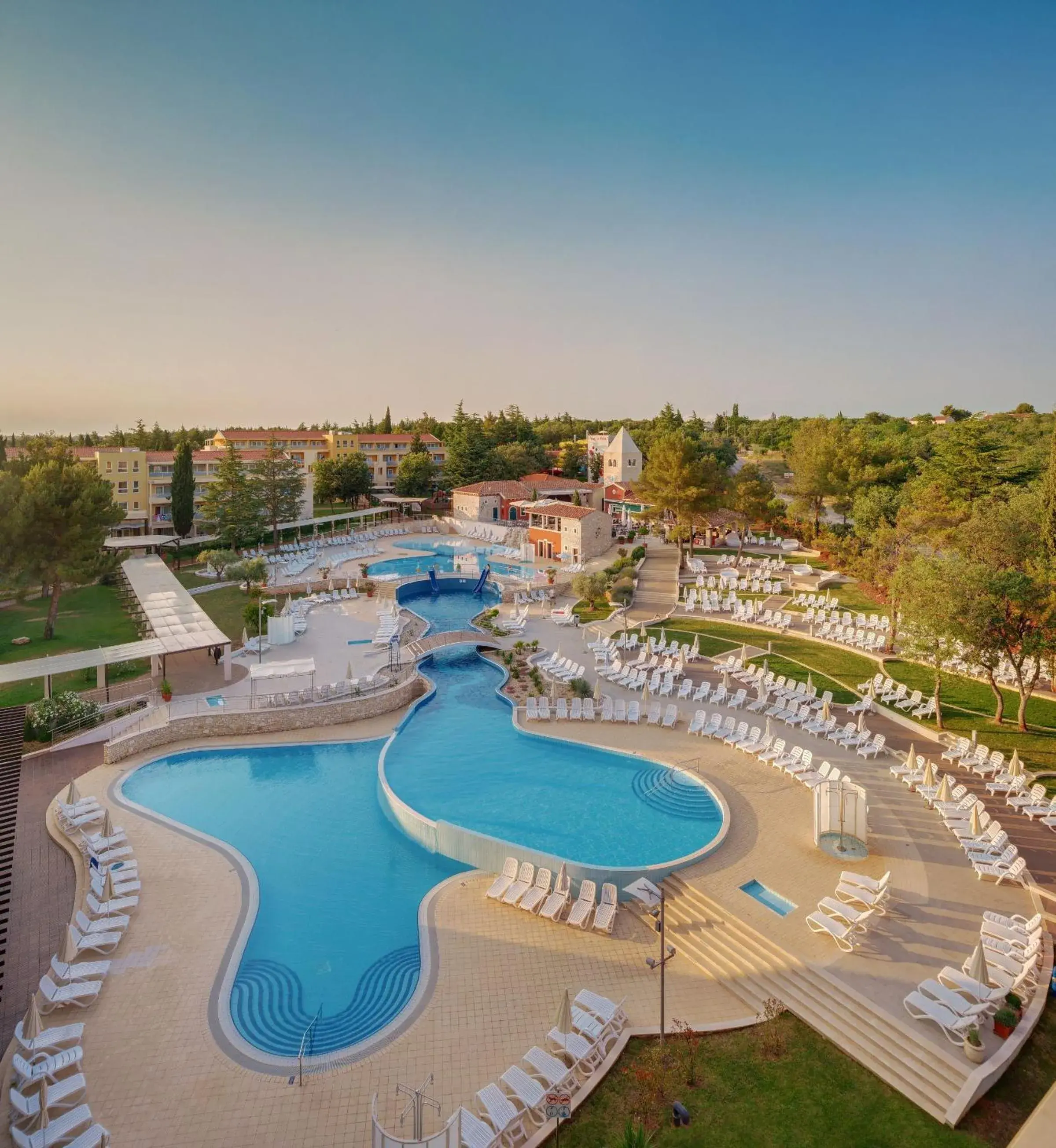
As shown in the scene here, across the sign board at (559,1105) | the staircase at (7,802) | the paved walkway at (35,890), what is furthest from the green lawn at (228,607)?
the sign board at (559,1105)

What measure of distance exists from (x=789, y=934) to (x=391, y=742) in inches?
427

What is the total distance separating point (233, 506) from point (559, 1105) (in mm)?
40145

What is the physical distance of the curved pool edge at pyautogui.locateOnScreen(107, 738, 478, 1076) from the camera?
845 centimetres

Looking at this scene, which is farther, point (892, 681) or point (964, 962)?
point (892, 681)

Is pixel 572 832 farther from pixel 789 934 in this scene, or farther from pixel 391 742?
pixel 391 742

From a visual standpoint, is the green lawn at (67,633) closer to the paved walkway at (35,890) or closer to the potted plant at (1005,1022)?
the paved walkway at (35,890)

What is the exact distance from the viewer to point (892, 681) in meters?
20.1

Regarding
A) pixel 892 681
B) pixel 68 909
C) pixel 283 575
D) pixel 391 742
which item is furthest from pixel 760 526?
pixel 68 909

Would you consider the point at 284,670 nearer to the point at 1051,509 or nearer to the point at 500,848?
the point at 500,848

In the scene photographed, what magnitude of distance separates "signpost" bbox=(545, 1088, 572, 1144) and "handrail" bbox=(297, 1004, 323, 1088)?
2929 millimetres

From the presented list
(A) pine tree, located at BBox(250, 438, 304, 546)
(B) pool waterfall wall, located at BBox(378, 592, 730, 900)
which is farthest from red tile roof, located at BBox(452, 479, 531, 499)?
(B) pool waterfall wall, located at BBox(378, 592, 730, 900)

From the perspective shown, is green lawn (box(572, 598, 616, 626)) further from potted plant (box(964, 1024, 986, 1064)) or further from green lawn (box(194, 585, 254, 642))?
potted plant (box(964, 1024, 986, 1064))

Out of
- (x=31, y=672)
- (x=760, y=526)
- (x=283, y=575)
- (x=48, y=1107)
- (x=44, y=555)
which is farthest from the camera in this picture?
(x=760, y=526)

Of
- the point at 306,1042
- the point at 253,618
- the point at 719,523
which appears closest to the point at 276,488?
the point at 253,618
